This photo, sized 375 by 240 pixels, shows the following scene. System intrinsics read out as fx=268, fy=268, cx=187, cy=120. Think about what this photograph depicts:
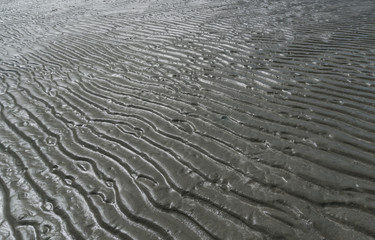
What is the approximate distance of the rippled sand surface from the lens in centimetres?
312

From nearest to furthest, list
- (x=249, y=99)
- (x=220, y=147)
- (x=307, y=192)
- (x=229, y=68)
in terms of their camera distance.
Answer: (x=307, y=192) < (x=220, y=147) < (x=249, y=99) < (x=229, y=68)

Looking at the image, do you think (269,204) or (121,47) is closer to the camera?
(269,204)

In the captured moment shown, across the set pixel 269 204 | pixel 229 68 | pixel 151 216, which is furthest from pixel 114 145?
pixel 229 68

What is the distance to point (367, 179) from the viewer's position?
132 inches

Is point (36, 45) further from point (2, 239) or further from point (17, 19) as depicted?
point (2, 239)

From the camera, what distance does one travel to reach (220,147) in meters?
4.22

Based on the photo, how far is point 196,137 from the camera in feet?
14.8

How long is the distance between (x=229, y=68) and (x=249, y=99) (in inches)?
66.8

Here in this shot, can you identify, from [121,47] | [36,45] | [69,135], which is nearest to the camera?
[69,135]

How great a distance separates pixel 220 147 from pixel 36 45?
9.48 metres

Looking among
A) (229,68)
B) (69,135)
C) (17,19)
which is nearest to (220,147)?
(69,135)

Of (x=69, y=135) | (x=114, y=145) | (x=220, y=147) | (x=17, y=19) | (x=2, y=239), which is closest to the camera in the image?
(x=2, y=239)

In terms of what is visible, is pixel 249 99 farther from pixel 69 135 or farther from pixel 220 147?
pixel 69 135

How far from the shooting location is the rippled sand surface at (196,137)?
3.12m
